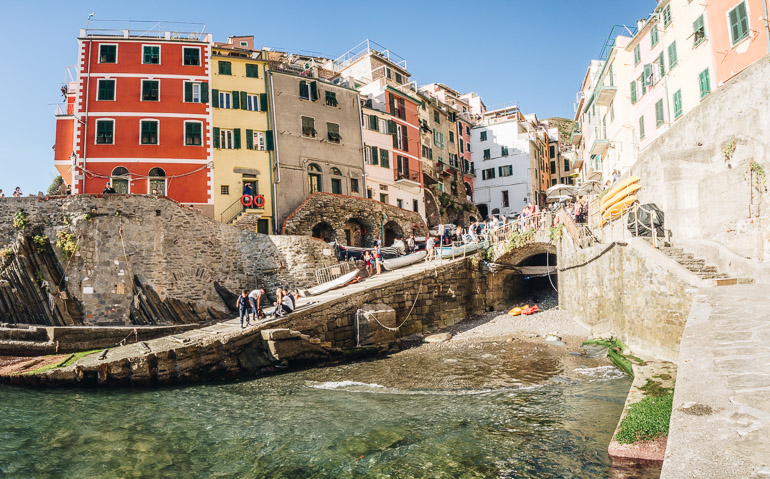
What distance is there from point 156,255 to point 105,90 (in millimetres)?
11148

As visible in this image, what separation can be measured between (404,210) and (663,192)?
73.4 feet

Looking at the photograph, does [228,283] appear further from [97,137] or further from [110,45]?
[110,45]

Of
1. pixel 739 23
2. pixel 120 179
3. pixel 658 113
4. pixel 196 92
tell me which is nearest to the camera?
pixel 739 23

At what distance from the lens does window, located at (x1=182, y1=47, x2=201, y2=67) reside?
29500 millimetres

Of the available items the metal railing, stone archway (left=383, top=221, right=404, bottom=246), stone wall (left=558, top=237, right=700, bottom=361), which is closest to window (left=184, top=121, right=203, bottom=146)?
the metal railing

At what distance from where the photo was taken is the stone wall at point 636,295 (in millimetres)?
12258

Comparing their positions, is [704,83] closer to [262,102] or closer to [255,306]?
[255,306]

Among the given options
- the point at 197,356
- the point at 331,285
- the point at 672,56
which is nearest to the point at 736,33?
the point at 672,56

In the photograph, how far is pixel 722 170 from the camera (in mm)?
14117

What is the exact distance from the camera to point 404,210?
3744 centimetres

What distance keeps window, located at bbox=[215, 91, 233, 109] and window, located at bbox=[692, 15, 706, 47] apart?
82.3 feet

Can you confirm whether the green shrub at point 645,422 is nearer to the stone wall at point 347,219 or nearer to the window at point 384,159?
the stone wall at point 347,219

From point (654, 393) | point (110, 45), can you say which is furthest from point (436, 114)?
point (654, 393)

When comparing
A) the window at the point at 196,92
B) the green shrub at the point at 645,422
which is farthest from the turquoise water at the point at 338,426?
the window at the point at 196,92
